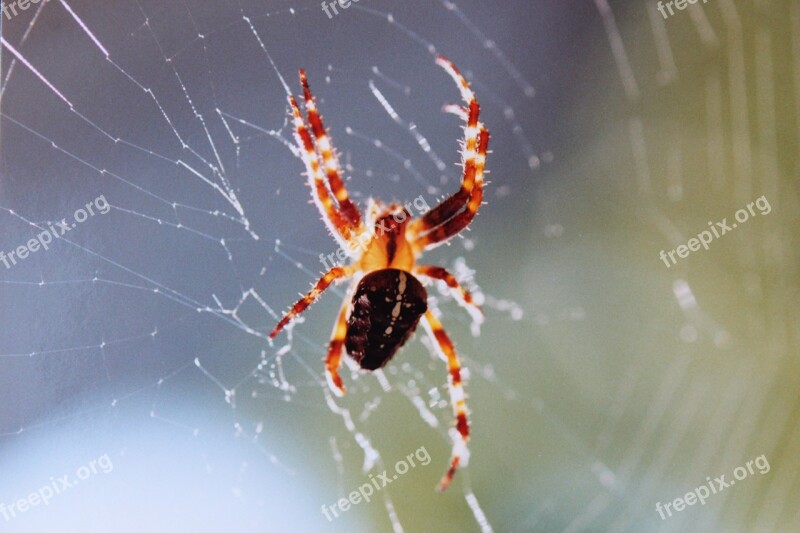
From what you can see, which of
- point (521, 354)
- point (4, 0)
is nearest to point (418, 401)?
point (521, 354)

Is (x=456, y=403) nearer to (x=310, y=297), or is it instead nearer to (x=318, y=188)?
(x=310, y=297)

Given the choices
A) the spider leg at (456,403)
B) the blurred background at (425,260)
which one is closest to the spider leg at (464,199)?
the blurred background at (425,260)

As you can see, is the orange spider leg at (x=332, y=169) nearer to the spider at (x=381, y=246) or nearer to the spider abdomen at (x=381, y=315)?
the spider at (x=381, y=246)

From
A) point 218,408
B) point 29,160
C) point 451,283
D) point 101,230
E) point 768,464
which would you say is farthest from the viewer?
point 768,464

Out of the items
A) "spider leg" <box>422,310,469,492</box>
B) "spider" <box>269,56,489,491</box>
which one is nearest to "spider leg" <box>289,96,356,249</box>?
"spider" <box>269,56,489,491</box>

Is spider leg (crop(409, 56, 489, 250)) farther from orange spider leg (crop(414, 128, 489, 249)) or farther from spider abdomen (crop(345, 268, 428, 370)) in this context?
spider abdomen (crop(345, 268, 428, 370))

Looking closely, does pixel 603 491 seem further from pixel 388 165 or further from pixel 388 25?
pixel 388 25
